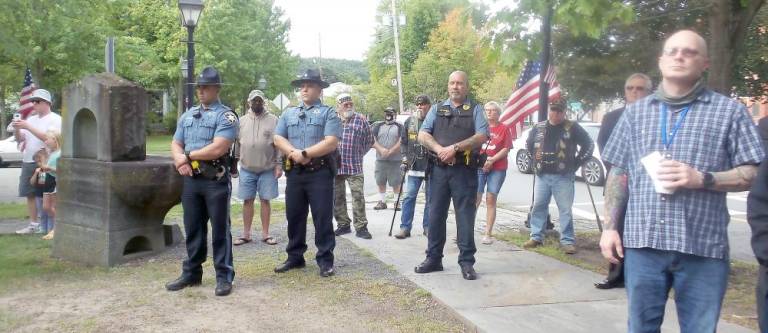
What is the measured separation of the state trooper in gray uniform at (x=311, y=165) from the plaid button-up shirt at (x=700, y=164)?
3.55 metres

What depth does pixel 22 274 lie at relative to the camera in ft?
21.0

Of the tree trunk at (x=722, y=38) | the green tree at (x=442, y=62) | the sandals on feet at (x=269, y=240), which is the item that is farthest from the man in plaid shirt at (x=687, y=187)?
the green tree at (x=442, y=62)

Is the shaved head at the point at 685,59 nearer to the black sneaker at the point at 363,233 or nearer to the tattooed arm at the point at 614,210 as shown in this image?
the tattooed arm at the point at 614,210

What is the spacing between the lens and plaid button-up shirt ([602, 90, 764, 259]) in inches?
117

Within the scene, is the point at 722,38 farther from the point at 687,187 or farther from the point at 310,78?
the point at 687,187

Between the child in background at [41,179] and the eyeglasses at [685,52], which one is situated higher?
the eyeglasses at [685,52]

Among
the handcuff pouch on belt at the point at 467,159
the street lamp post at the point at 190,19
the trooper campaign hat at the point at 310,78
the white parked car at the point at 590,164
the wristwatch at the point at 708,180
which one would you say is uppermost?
the street lamp post at the point at 190,19

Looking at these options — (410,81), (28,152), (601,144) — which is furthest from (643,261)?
(410,81)

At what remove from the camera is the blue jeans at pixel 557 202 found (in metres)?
7.49

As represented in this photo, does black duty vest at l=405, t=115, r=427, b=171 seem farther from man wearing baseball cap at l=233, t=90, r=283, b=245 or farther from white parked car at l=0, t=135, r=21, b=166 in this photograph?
white parked car at l=0, t=135, r=21, b=166

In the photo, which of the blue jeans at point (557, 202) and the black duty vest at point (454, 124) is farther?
the blue jeans at point (557, 202)

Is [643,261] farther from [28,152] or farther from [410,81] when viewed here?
[410,81]

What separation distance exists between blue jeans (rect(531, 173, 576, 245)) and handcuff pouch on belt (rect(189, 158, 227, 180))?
3.62 meters

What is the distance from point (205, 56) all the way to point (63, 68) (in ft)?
40.0
